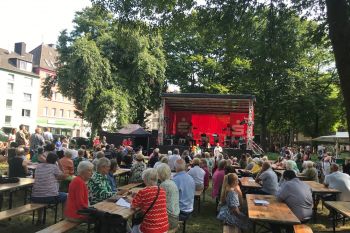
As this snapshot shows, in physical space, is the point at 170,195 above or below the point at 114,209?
above

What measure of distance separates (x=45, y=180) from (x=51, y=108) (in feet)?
182

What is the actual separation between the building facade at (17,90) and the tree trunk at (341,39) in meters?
51.1

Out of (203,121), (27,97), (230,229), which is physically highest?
(27,97)

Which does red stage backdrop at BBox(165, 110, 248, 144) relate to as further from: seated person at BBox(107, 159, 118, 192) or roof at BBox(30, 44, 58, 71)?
roof at BBox(30, 44, 58, 71)

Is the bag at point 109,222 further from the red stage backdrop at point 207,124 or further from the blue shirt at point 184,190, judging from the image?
the red stage backdrop at point 207,124

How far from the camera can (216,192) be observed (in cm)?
888

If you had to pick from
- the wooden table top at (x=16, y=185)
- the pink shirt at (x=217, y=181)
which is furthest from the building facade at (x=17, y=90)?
the pink shirt at (x=217, y=181)

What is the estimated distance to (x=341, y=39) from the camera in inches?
188

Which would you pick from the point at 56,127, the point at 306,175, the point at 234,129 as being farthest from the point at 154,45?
the point at 56,127

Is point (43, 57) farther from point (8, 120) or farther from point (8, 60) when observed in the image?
point (8, 120)

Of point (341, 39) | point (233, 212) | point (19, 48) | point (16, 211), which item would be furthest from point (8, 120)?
point (341, 39)

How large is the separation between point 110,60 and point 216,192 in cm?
2491

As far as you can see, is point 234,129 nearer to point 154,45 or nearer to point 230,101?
point 230,101

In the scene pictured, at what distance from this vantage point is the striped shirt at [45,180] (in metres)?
6.59
